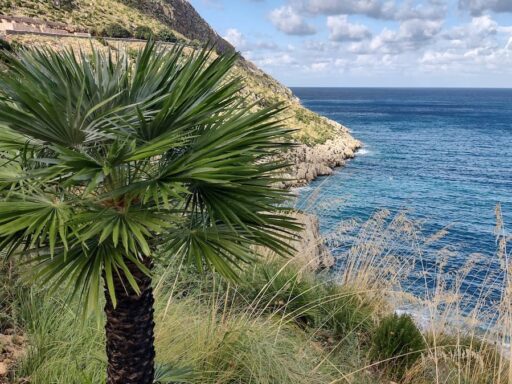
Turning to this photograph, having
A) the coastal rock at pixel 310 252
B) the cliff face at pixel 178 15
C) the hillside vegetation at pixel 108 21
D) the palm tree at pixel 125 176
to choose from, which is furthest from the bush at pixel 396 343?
the cliff face at pixel 178 15

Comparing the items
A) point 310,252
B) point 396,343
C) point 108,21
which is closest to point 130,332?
point 396,343

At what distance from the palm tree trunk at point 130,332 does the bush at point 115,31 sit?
55901 millimetres

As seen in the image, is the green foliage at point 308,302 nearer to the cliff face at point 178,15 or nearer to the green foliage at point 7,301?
the green foliage at point 7,301

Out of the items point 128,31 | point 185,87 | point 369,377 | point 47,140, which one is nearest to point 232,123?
point 185,87

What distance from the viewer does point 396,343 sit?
4.62 metres

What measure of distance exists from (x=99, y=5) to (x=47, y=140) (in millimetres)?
69162

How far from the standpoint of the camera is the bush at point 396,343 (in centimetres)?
459

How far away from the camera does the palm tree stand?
5.40 ft

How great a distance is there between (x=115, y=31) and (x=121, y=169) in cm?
5697

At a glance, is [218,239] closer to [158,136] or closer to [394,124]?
[158,136]

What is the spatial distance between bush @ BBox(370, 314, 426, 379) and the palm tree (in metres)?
A: 3.02

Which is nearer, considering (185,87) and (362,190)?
(185,87)

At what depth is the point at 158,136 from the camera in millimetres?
1826

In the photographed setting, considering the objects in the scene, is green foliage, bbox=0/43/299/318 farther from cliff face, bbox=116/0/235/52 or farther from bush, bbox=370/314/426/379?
cliff face, bbox=116/0/235/52
